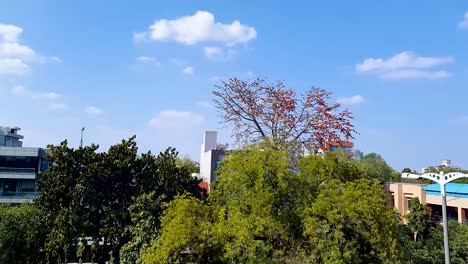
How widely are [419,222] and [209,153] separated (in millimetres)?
17397

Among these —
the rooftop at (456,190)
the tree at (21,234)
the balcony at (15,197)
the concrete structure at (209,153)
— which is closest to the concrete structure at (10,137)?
the balcony at (15,197)

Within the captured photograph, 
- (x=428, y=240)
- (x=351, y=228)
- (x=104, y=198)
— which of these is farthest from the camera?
(x=428, y=240)

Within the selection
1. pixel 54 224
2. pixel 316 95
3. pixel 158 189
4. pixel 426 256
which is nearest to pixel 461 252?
pixel 426 256

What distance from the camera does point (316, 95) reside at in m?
17.8

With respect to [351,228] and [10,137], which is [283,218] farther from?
[10,137]

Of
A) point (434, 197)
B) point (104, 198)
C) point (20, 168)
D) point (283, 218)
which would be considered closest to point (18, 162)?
point (20, 168)

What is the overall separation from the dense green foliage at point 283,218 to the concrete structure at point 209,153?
18.8 m

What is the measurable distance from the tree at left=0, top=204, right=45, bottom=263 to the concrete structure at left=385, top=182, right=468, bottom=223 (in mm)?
22925

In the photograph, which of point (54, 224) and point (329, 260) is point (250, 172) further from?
point (54, 224)

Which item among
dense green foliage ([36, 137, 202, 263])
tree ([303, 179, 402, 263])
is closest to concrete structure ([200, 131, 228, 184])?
dense green foliage ([36, 137, 202, 263])

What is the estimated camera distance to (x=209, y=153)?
3306 cm

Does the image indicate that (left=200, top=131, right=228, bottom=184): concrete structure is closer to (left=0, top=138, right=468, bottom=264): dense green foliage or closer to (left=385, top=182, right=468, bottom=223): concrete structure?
(left=0, top=138, right=468, bottom=264): dense green foliage

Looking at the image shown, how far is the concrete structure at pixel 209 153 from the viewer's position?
3212cm

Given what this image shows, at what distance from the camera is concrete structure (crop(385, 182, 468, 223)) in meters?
24.4
